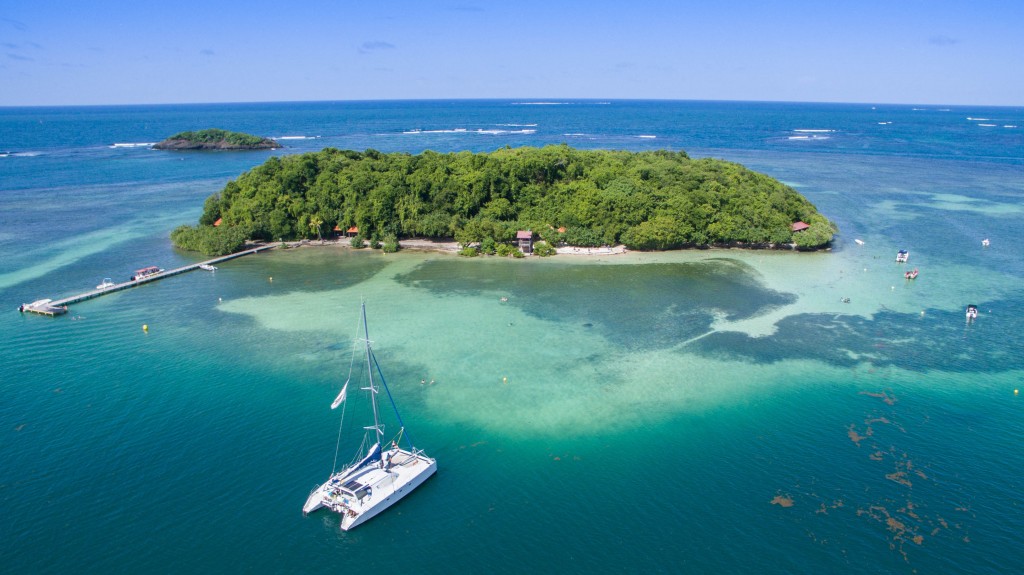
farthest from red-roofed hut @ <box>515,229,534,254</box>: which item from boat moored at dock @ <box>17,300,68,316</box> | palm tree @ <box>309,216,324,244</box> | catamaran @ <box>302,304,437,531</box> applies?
boat moored at dock @ <box>17,300,68,316</box>

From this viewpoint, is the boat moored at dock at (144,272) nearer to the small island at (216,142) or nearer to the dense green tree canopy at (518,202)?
the dense green tree canopy at (518,202)

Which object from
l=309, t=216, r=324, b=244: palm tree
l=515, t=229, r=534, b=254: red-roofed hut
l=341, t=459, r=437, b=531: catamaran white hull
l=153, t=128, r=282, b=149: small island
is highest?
l=153, t=128, r=282, b=149: small island

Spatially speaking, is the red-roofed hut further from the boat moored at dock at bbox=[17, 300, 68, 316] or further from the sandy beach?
the boat moored at dock at bbox=[17, 300, 68, 316]

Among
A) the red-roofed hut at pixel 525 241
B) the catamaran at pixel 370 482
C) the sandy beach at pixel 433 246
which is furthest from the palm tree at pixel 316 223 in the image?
the catamaran at pixel 370 482

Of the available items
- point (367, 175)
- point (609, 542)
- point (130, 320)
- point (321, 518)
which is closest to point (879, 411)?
point (609, 542)

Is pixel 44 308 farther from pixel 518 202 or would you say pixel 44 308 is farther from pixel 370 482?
pixel 518 202

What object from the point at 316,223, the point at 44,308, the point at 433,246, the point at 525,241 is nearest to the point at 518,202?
the point at 525,241
